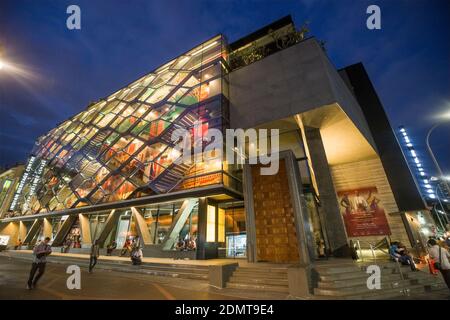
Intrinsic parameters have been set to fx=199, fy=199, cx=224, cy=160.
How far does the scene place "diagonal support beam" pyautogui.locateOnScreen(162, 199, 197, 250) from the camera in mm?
12961

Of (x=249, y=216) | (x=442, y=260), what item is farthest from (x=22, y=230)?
(x=442, y=260)

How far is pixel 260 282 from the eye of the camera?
672 centimetres

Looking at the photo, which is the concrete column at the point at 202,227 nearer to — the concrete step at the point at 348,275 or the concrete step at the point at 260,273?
the concrete step at the point at 260,273

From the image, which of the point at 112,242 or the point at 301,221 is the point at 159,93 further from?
the point at 301,221

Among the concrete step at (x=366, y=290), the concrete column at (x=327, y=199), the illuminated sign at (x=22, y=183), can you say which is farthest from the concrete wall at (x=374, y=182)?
the illuminated sign at (x=22, y=183)

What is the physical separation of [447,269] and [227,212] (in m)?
11.3

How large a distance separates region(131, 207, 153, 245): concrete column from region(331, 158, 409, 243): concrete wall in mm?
15189

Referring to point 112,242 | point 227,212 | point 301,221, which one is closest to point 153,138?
point 227,212

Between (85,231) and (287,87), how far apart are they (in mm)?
20760

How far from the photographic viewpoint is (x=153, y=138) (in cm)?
1620

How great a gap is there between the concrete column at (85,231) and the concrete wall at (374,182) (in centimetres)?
2191

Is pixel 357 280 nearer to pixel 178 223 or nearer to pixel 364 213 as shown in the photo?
pixel 178 223

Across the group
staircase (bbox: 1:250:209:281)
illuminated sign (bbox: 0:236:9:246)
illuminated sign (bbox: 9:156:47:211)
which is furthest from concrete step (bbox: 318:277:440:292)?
illuminated sign (bbox: 9:156:47:211)

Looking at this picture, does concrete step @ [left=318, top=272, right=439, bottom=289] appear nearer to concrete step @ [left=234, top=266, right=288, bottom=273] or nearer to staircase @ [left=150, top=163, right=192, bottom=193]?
concrete step @ [left=234, top=266, right=288, bottom=273]
